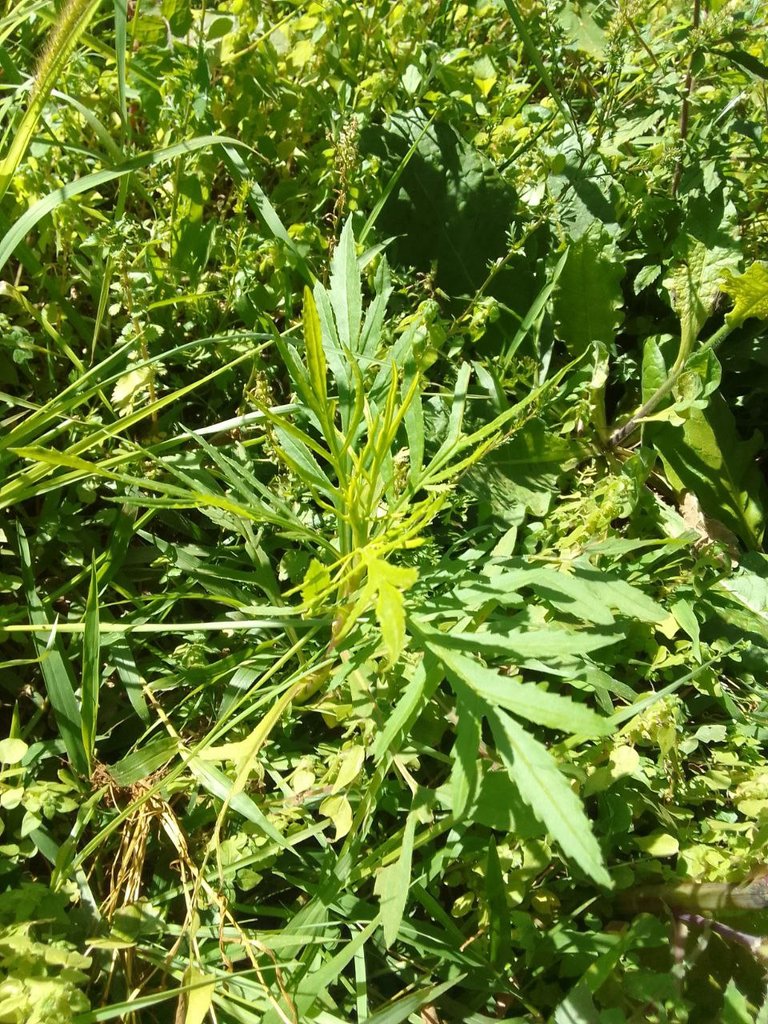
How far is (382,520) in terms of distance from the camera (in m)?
1.44

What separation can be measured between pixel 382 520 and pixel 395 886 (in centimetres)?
60

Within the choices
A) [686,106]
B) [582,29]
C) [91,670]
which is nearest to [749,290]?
[686,106]

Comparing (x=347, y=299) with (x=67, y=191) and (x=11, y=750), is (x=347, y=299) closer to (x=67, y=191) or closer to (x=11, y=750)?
(x=67, y=191)

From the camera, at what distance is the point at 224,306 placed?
1.92 meters

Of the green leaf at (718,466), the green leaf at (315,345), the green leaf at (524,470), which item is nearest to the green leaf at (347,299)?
the green leaf at (315,345)

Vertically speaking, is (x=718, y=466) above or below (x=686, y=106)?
below

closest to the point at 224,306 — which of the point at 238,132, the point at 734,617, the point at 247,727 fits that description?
the point at 238,132

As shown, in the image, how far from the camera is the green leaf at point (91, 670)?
1492 mm

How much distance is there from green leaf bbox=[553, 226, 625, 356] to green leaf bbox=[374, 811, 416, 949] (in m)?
1.23

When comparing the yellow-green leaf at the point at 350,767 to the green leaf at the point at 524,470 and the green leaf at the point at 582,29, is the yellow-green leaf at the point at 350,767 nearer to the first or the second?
the green leaf at the point at 524,470

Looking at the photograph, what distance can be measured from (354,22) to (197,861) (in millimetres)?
2001

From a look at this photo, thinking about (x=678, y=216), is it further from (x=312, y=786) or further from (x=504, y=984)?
(x=504, y=984)

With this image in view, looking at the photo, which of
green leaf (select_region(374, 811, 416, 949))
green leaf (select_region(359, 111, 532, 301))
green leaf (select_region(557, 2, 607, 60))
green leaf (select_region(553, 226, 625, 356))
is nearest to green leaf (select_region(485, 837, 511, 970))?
green leaf (select_region(374, 811, 416, 949))

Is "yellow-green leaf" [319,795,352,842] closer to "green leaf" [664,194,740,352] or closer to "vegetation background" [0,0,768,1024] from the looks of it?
"vegetation background" [0,0,768,1024]
